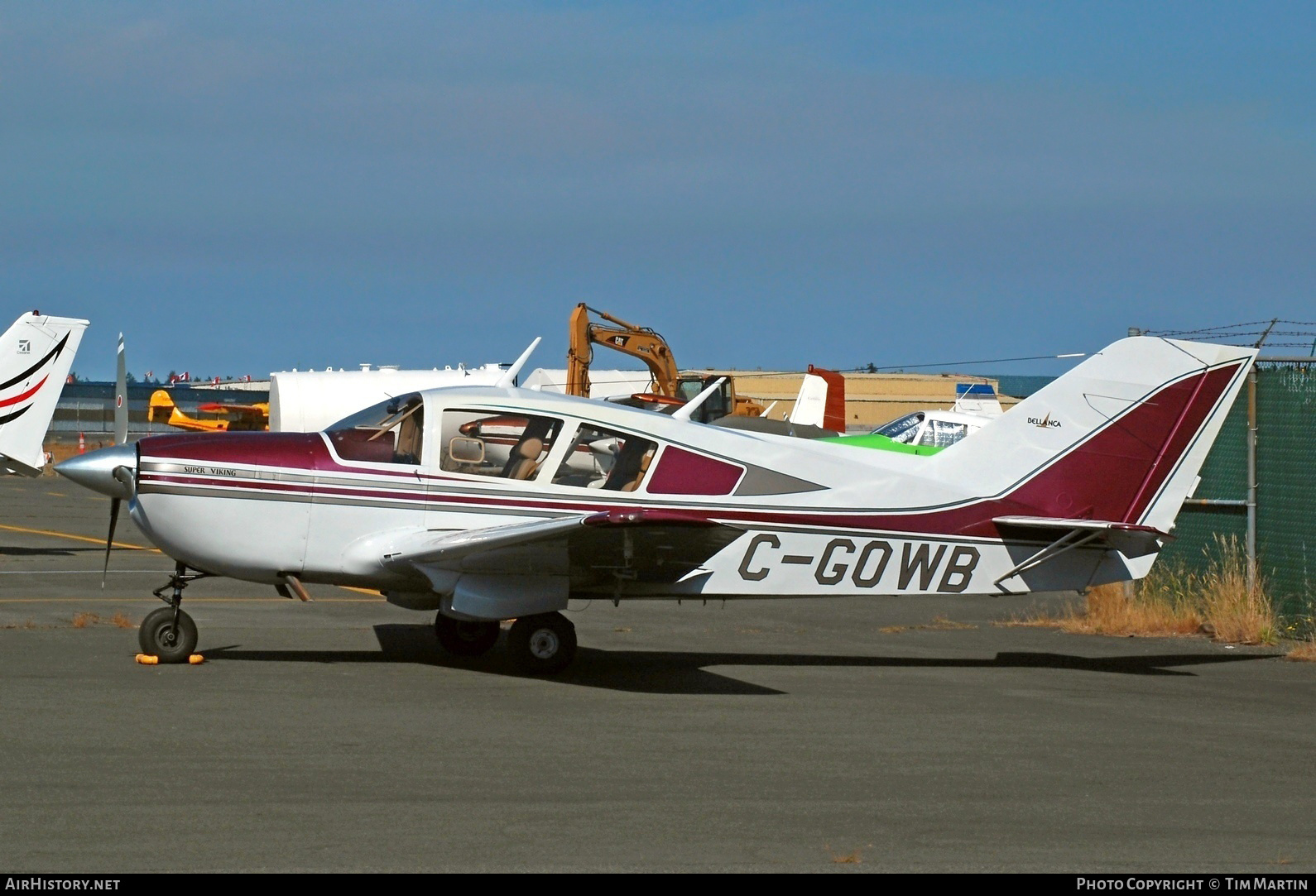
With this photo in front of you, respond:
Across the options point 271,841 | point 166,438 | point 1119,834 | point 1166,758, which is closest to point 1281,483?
point 1166,758

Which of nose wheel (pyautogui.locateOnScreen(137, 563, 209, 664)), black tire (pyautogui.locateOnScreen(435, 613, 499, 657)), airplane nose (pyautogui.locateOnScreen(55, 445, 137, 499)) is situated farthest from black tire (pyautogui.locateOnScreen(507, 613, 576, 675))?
airplane nose (pyautogui.locateOnScreen(55, 445, 137, 499))

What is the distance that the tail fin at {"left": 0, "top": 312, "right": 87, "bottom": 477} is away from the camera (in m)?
19.5

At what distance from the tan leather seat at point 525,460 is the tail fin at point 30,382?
458 inches

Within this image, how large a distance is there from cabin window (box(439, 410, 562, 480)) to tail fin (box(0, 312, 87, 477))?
11442mm

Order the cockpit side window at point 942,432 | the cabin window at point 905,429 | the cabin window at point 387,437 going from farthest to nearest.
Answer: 1. the cabin window at point 905,429
2. the cockpit side window at point 942,432
3. the cabin window at point 387,437

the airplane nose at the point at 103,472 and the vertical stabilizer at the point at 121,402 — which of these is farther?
the vertical stabilizer at the point at 121,402

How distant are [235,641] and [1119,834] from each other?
796 cm

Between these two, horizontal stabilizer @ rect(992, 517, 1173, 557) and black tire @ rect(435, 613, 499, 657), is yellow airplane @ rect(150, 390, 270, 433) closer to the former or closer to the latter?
black tire @ rect(435, 613, 499, 657)

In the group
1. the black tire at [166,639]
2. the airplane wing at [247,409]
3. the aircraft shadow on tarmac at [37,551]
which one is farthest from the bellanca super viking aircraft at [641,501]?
the airplane wing at [247,409]

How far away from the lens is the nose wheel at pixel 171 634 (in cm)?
1037

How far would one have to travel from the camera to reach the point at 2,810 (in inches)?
235

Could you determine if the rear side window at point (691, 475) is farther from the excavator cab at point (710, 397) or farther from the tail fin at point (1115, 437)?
the excavator cab at point (710, 397)

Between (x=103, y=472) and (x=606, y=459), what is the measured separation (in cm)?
358
